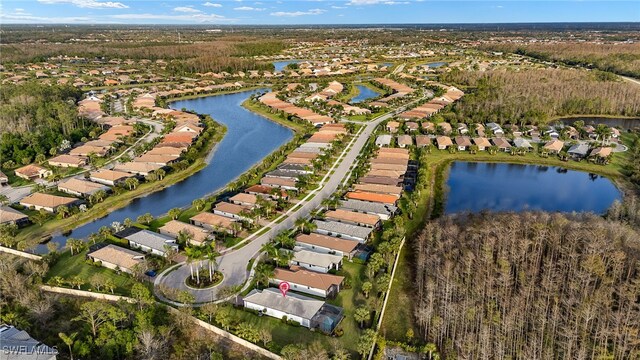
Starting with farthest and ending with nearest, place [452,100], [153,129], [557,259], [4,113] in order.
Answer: [452,100]
[153,129]
[4,113]
[557,259]

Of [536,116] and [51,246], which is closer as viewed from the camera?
[51,246]

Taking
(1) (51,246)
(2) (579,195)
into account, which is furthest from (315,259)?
(2) (579,195)

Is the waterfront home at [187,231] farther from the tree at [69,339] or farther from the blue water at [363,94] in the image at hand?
the blue water at [363,94]

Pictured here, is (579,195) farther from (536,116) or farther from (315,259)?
(315,259)

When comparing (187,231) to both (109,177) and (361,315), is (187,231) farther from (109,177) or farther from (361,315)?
(109,177)

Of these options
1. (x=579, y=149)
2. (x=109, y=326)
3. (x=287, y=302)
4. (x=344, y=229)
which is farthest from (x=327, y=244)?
(x=579, y=149)

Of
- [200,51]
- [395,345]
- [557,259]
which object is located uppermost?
[200,51]

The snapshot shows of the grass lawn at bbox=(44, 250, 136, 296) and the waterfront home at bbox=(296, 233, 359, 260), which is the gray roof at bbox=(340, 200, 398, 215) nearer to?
the waterfront home at bbox=(296, 233, 359, 260)
